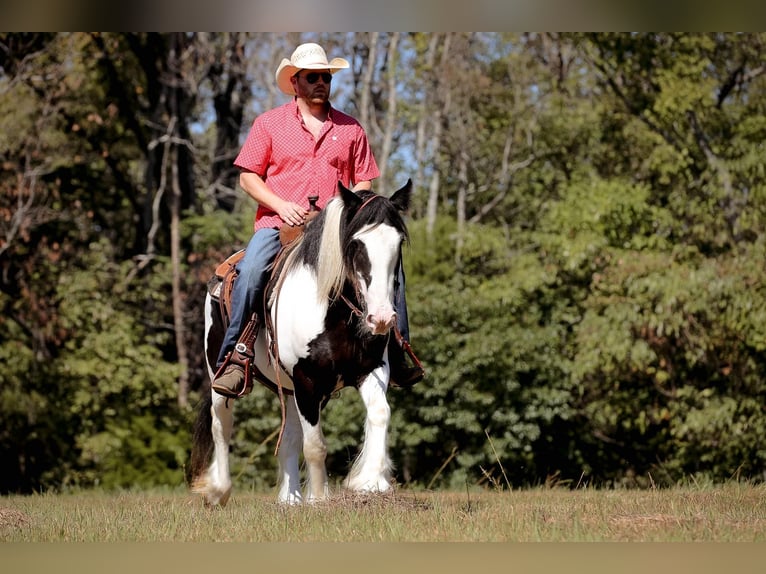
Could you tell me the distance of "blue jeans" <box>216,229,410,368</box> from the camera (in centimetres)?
737

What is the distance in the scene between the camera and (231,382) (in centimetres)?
742

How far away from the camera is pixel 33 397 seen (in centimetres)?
2123

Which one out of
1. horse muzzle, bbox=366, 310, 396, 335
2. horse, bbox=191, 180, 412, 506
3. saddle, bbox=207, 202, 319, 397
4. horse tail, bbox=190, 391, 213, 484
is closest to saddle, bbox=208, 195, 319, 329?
saddle, bbox=207, 202, 319, 397

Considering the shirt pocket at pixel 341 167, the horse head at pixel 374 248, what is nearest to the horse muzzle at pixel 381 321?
the horse head at pixel 374 248

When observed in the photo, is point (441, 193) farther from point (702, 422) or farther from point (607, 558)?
point (607, 558)

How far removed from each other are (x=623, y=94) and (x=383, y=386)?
18.6 meters

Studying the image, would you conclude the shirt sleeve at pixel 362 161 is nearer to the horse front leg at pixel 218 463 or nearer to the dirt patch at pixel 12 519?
the horse front leg at pixel 218 463

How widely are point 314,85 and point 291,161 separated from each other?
0.53 meters

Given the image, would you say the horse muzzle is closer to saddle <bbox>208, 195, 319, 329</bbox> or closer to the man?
saddle <bbox>208, 195, 319, 329</bbox>

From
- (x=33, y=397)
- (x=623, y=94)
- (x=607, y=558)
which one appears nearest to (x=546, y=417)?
(x=623, y=94)

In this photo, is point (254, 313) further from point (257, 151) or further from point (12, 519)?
point (12, 519)

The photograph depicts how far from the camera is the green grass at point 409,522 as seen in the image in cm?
538
